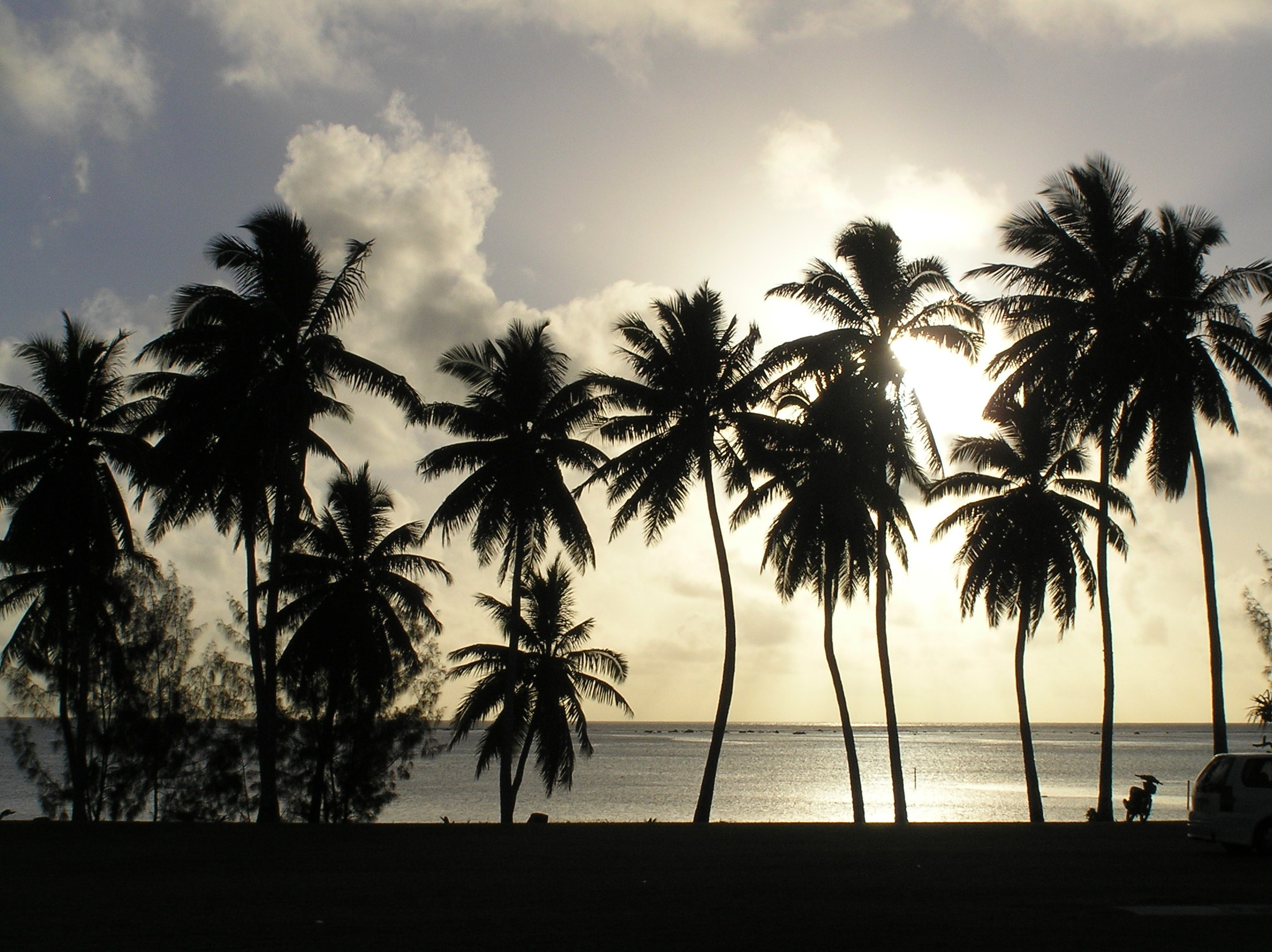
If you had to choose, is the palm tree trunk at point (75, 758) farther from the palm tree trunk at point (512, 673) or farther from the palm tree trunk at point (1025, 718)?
the palm tree trunk at point (1025, 718)

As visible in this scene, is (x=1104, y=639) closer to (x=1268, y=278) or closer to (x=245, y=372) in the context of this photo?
(x=1268, y=278)

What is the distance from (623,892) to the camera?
12.9 m

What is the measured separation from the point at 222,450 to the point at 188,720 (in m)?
21.0

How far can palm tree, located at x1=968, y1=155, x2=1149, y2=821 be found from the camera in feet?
89.2

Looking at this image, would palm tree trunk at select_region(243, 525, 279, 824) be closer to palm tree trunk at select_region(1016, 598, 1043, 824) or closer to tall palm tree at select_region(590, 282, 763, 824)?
tall palm tree at select_region(590, 282, 763, 824)

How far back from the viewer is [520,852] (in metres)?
17.4

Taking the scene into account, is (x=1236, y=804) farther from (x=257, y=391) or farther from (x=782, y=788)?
(x=782, y=788)

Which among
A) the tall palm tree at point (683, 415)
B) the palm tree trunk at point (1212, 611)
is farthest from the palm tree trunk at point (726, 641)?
the palm tree trunk at point (1212, 611)

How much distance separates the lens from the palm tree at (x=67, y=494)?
28.3 meters

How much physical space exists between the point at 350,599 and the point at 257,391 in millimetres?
10336

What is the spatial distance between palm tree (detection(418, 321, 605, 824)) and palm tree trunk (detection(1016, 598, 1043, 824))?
14.5 metres

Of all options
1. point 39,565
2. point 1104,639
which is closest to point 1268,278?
point 1104,639

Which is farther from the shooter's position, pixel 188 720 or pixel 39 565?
pixel 188 720

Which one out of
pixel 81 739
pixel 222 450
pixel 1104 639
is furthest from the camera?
pixel 81 739
